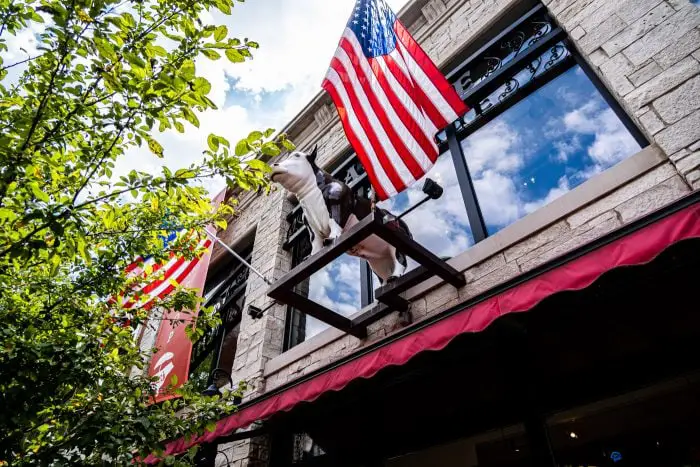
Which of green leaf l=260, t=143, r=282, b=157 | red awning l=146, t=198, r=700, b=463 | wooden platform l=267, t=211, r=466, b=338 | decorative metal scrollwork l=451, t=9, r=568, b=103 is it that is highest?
decorative metal scrollwork l=451, t=9, r=568, b=103

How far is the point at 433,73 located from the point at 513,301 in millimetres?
2869

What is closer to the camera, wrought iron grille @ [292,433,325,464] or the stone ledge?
the stone ledge

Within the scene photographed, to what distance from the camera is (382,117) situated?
14.6ft

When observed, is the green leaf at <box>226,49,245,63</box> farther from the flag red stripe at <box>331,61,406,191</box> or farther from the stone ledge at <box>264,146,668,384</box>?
the stone ledge at <box>264,146,668,384</box>

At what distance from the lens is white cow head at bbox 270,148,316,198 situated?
16.0ft

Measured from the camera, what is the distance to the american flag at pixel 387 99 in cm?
431

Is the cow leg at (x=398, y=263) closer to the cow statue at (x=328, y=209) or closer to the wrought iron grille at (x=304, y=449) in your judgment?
the cow statue at (x=328, y=209)

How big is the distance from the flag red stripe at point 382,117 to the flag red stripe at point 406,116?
127 millimetres

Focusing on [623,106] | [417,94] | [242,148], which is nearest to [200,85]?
[242,148]

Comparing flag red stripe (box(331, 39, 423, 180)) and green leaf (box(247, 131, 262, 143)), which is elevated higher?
flag red stripe (box(331, 39, 423, 180))

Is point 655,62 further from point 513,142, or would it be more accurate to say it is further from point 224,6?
point 224,6

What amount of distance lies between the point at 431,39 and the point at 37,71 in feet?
19.6

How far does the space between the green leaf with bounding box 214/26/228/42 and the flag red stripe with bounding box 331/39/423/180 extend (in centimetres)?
180

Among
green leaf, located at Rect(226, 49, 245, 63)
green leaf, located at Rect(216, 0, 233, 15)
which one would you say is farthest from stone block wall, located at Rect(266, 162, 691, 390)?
green leaf, located at Rect(216, 0, 233, 15)
